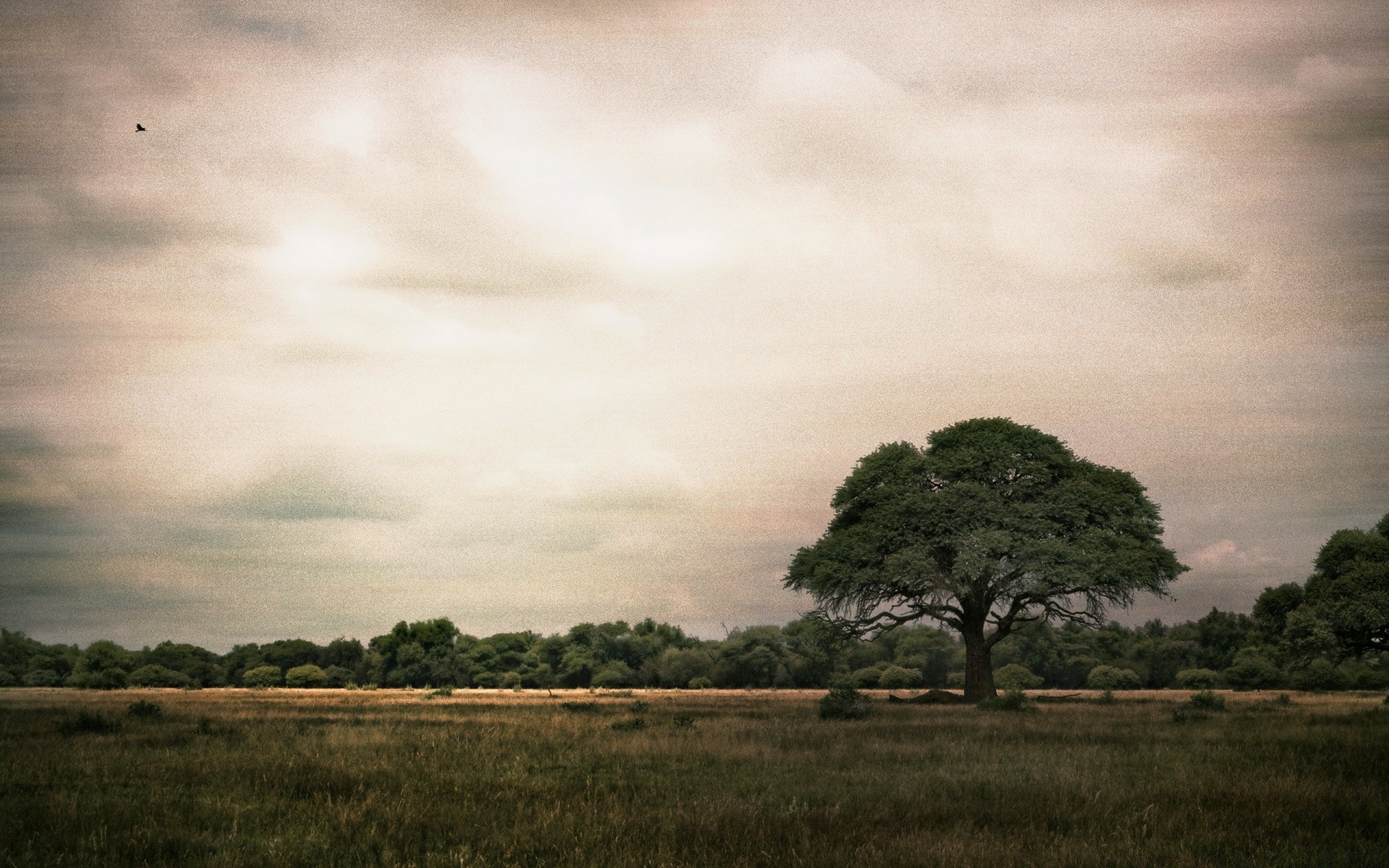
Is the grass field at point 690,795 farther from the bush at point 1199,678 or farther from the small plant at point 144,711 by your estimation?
the bush at point 1199,678

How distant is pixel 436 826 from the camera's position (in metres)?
13.0

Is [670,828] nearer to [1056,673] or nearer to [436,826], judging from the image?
[436,826]

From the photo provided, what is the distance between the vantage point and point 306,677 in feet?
331

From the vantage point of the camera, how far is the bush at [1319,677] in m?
71.9

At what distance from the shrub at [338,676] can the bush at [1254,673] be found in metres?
82.7

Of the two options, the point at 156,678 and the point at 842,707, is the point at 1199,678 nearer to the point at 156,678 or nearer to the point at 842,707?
the point at 842,707

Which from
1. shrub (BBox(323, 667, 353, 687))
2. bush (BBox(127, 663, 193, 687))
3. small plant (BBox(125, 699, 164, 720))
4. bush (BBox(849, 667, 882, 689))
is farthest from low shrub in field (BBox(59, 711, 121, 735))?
shrub (BBox(323, 667, 353, 687))

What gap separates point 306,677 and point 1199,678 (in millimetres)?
80612

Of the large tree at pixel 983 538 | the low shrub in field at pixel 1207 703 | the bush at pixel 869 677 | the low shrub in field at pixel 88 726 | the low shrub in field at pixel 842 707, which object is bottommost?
the bush at pixel 869 677

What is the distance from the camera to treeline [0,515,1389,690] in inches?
3280

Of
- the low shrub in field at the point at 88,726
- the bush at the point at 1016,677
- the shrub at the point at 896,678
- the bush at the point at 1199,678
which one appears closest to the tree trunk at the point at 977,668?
the bush at the point at 1016,677

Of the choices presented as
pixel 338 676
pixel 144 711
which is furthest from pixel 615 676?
pixel 144 711

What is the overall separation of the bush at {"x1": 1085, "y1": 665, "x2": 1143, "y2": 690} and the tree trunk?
131ft

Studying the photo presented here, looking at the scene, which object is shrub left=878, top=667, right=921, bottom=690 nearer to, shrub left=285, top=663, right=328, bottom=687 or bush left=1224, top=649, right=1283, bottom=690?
bush left=1224, top=649, right=1283, bottom=690
